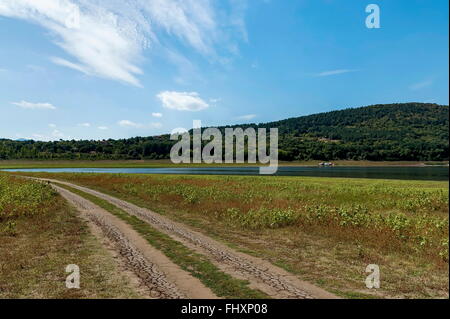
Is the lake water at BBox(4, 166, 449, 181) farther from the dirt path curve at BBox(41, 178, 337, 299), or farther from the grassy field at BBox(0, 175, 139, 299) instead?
the grassy field at BBox(0, 175, 139, 299)

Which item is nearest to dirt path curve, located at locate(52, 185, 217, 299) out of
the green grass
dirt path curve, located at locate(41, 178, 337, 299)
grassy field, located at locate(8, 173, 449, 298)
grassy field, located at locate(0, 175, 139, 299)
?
the green grass

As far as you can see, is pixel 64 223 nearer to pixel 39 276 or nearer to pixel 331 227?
pixel 39 276

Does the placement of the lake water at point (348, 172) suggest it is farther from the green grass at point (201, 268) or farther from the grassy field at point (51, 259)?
the grassy field at point (51, 259)

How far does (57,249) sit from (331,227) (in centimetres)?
1544

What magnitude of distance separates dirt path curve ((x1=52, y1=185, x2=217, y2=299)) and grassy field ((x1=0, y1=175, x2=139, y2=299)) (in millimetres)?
582

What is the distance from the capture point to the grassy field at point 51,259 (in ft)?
31.0

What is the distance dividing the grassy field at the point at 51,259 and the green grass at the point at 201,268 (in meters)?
2.32

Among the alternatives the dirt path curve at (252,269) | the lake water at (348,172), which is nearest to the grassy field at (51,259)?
the dirt path curve at (252,269)

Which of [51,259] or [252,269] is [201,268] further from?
[51,259]

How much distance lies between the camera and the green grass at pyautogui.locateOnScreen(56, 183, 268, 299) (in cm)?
902

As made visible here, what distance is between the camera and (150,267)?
11.4m
